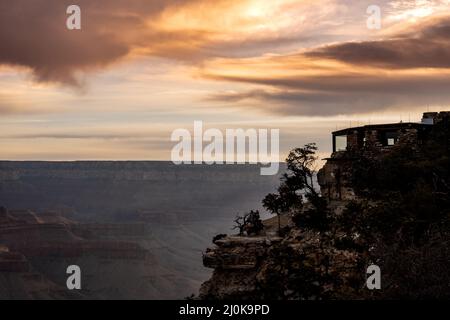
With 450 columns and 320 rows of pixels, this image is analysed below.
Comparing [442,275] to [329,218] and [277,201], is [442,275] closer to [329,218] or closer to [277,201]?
[329,218]

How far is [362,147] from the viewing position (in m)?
50.5

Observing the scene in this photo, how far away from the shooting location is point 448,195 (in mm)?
41062

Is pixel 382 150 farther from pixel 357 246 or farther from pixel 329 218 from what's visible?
pixel 357 246

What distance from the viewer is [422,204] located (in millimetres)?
38875

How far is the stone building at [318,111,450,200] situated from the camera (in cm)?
4888

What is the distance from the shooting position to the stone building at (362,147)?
48.9 metres

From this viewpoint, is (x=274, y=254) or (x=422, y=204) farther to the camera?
(x=274, y=254)

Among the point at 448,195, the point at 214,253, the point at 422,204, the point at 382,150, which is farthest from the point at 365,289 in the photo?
the point at 382,150

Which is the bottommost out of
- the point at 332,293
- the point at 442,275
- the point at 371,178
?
the point at 332,293

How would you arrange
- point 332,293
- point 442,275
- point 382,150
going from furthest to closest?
point 382,150 < point 332,293 < point 442,275
